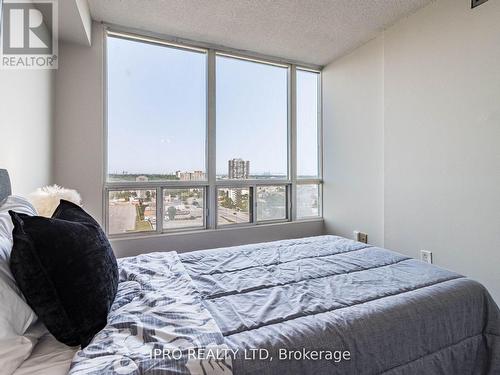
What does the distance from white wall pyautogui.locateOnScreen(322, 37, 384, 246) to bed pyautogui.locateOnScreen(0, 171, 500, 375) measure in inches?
60.3

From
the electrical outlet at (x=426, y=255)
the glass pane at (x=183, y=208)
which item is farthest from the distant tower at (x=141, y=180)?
the electrical outlet at (x=426, y=255)

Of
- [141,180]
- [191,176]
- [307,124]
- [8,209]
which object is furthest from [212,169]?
[8,209]

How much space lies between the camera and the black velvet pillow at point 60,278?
2.68ft

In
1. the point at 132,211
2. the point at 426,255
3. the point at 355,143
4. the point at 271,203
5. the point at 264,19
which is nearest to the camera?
the point at 426,255

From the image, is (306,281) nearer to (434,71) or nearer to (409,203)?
(409,203)

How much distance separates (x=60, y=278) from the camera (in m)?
0.85

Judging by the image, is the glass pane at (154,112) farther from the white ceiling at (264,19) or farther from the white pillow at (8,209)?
the white pillow at (8,209)

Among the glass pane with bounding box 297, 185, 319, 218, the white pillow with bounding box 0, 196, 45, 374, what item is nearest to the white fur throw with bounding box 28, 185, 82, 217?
the white pillow with bounding box 0, 196, 45, 374

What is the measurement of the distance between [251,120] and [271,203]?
112cm

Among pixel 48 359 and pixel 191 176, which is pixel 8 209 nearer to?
pixel 48 359

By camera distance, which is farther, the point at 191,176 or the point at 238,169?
the point at 238,169

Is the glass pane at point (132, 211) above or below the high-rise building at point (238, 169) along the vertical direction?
below

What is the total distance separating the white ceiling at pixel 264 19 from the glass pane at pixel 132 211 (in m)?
1.72

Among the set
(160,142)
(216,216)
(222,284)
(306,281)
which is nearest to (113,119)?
(160,142)
